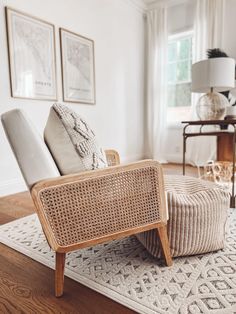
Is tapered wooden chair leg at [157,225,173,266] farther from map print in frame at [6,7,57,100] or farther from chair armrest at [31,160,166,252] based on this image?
map print in frame at [6,7,57,100]

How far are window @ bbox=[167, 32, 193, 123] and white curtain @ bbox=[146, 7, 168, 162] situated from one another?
0.13 m

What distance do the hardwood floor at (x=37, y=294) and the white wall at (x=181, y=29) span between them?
3.38 metres

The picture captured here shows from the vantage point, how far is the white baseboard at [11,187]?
246 centimetres

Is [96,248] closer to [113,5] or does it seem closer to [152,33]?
[113,5]

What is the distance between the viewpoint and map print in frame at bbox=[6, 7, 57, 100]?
243 cm

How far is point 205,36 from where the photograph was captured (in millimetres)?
3594

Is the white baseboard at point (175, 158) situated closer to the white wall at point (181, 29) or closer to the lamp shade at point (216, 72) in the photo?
the white wall at point (181, 29)

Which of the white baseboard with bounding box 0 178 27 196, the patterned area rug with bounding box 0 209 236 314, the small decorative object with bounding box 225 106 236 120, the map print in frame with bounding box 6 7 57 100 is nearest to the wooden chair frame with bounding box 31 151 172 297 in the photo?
the patterned area rug with bounding box 0 209 236 314

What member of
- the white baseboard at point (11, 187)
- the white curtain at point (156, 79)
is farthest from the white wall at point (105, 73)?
the white curtain at point (156, 79)

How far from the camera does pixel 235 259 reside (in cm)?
118

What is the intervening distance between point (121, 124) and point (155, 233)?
301cm

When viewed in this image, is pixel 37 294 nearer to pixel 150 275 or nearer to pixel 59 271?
pixel 59 271

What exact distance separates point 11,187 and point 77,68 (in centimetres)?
172

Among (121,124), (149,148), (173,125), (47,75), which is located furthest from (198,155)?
(47,75)
